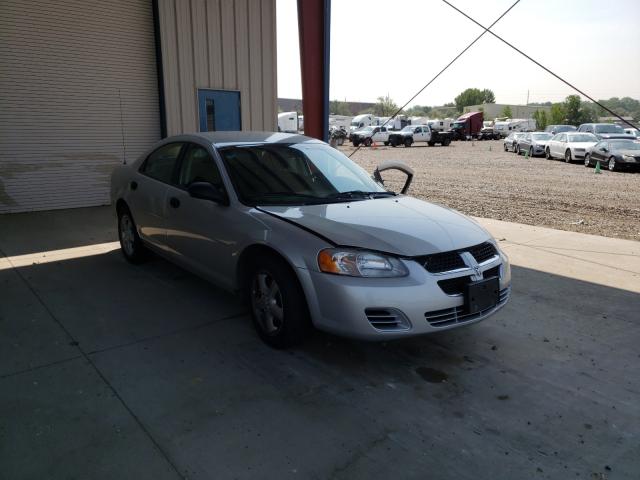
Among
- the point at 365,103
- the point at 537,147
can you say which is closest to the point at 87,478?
the point at 537,147

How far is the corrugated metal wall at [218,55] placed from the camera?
10.0m

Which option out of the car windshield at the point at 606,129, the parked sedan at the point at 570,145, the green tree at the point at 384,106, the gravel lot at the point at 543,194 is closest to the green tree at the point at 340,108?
the green tree at the point at 384,106

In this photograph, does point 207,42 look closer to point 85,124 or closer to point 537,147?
point 85,124

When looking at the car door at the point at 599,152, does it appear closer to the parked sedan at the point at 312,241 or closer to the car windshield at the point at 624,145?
the car windshield at the point at 624,145

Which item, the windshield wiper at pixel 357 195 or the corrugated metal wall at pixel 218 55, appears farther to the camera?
the corrugated metal wall at pixel 218 55

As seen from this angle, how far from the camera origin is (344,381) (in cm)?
329

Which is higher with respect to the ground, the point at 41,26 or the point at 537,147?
the point at 41,26

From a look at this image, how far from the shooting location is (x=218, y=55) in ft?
34.6

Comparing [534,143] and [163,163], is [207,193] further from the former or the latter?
[534,143]

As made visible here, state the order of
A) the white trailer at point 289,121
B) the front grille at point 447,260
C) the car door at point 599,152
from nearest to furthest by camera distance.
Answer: the front grille at point 447,260 → the car door at point 599,152 → the white trailer at point 289,121

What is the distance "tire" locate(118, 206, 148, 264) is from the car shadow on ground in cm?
101

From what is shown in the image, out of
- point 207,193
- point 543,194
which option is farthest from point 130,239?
point 543,194

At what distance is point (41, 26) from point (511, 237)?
8.57m

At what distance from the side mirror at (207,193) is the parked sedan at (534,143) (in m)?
24.6
